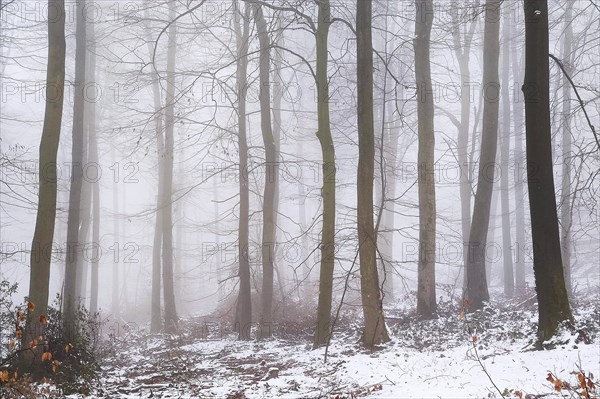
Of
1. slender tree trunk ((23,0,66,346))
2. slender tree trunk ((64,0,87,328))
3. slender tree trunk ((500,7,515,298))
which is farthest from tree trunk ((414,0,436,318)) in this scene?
slender tree trunk ((500,7,515,298))

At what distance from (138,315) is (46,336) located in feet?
59.8

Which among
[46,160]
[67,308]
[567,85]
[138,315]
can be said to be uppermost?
[567,85]

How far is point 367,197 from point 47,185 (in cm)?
520

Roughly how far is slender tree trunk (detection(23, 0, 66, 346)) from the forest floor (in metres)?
1.68

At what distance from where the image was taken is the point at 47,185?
8688mm

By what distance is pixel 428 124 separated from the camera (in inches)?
481

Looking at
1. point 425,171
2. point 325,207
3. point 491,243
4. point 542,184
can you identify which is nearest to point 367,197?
point 325,207

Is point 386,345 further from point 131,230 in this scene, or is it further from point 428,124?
point 131,230

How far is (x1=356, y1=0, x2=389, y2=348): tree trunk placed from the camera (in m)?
9.35

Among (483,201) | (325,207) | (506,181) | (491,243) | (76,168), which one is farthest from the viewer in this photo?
(491,243)

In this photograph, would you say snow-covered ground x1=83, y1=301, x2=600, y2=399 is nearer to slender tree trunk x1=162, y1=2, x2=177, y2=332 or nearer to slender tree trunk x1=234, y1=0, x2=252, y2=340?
slender tree trunk x1=234, y1=0, x2=252, y2=340

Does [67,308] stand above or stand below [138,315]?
above

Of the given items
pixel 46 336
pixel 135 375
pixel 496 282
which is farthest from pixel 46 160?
pixel 496 282

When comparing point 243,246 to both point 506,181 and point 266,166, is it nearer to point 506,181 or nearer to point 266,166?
point 266,166
